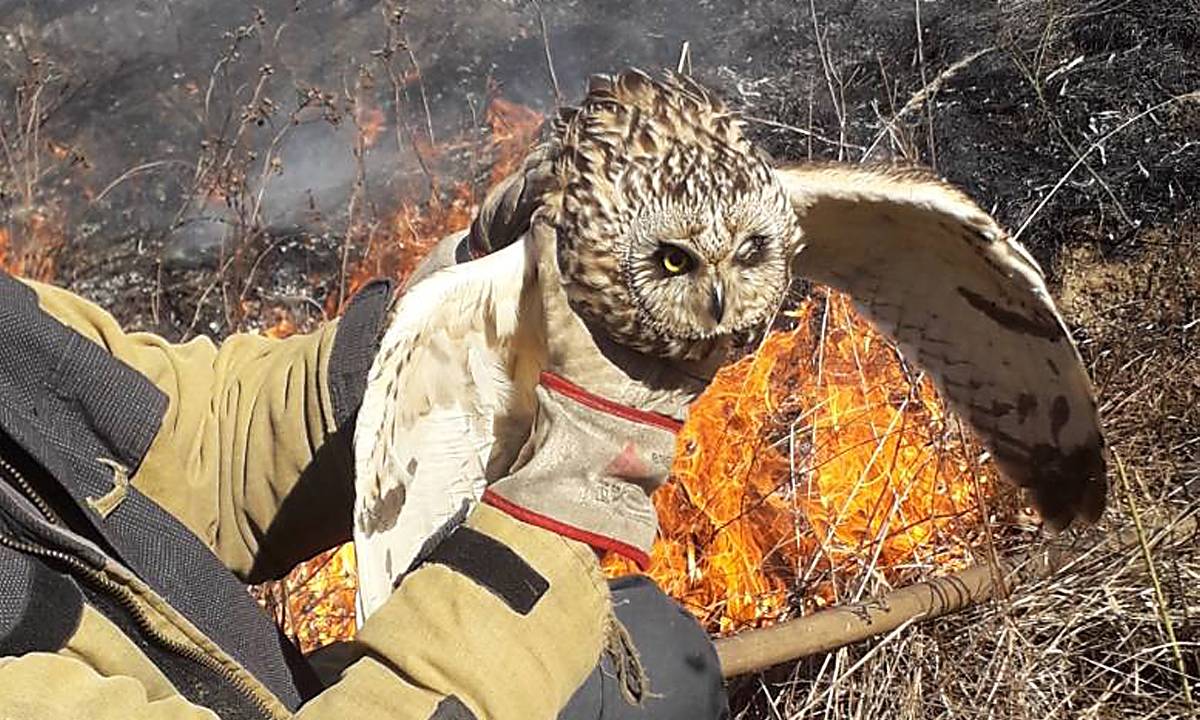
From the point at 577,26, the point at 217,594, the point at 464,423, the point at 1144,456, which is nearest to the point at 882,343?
the point at 1144,456

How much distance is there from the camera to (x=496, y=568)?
1.90 m

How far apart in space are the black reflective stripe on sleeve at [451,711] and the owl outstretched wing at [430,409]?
22.4 inches

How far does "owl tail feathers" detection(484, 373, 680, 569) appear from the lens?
2004 mm

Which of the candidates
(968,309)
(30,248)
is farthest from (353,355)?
(30,248)

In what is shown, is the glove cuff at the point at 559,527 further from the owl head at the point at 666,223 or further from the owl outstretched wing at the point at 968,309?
the owl outstretched wing at the point at 968,309

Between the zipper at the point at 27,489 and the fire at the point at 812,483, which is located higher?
the zipper at the point at 27,489

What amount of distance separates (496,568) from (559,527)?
0.39 feet

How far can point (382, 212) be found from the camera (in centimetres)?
670

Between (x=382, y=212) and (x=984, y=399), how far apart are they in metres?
4.26

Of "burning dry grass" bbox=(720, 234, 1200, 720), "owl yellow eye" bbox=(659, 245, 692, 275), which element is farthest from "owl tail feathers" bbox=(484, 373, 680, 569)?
"burning dry grass" bbox=(720, 234, 1200, 720)

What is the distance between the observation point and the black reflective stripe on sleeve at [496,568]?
1891 mm

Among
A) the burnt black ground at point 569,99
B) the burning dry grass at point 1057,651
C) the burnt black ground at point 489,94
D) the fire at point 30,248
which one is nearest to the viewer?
the burning dry grass at point 1057,651

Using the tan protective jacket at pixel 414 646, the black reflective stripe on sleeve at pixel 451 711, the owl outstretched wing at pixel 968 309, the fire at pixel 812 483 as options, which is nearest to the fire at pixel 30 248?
the fire at pixel 812 483

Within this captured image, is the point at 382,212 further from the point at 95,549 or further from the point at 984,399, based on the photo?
the point at 95,549
